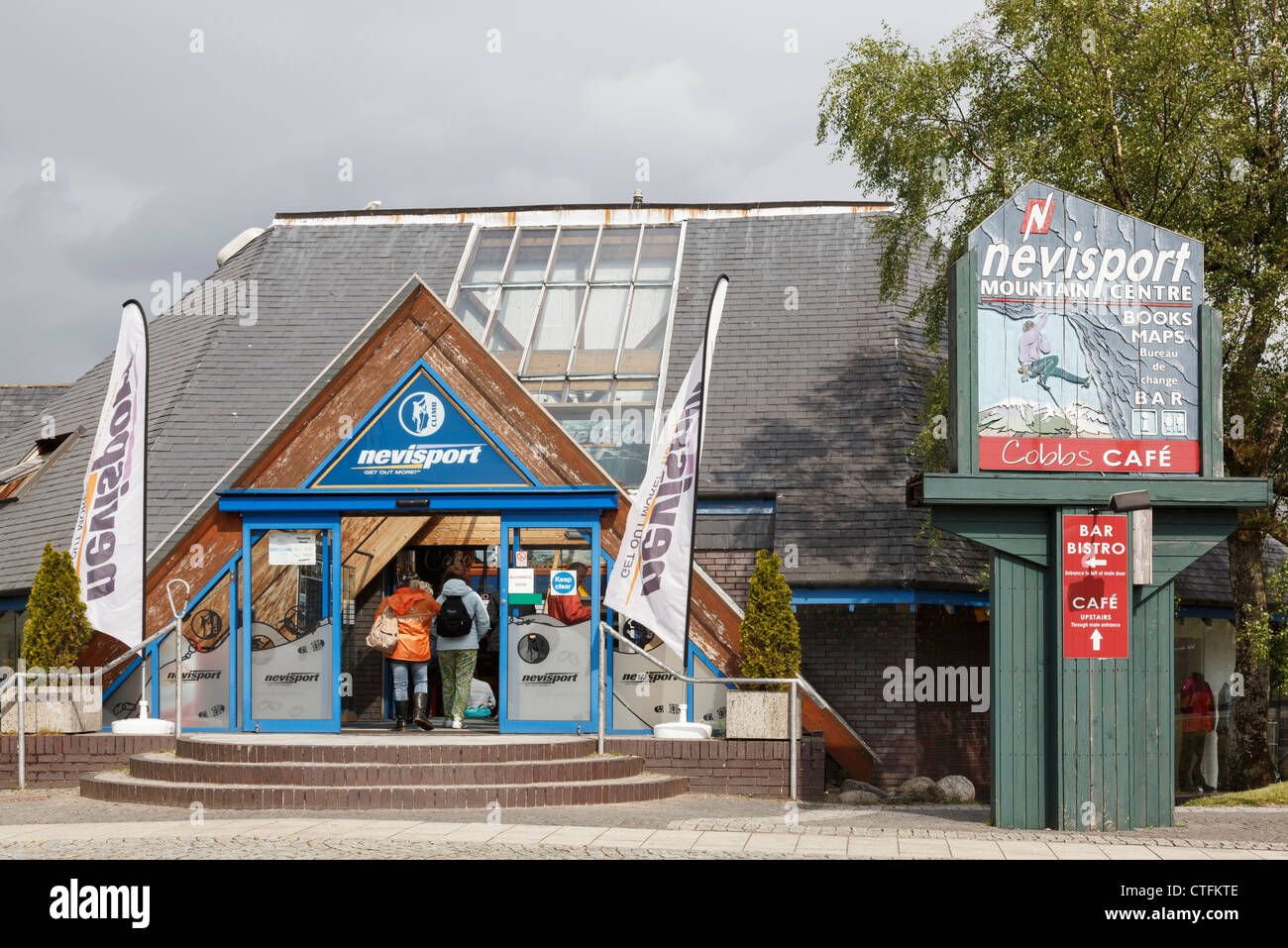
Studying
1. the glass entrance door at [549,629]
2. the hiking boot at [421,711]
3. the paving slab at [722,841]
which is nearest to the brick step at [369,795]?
the glass entrance door at [549,629]

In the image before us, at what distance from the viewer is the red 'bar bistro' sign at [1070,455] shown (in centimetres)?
1137

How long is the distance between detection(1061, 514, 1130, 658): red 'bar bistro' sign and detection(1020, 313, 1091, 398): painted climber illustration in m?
1.20

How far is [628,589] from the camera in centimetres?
1373

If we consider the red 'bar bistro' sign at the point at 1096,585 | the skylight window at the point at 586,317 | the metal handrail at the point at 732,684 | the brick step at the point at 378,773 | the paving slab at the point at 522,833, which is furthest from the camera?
the skylight window at the point at 586,317

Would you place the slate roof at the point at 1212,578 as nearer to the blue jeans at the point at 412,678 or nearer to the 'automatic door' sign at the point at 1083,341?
the 'automatic door' sign at the point at 1083,341

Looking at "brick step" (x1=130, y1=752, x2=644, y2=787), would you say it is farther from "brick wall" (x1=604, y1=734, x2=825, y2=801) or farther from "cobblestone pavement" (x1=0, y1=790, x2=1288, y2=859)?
"brick wall" (x1=604, y1=734, x2=825, y2=801)

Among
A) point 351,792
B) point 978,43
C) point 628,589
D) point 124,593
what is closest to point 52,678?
point 124,593

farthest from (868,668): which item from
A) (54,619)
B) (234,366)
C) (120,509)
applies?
(234,366)

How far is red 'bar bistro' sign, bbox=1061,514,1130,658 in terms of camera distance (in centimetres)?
1115

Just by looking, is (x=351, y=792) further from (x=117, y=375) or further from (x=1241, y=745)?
(x=1241, y=745)

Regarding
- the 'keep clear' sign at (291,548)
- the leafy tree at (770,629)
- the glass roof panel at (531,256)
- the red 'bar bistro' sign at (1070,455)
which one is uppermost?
the glass roof panel at (531,256)

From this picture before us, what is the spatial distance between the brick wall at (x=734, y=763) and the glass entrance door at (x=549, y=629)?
2.70 ft

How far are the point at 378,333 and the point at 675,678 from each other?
492 centimetres

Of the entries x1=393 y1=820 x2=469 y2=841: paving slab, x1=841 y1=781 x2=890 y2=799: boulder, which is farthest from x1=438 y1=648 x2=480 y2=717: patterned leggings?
x1=841 y1=781 x2=890 y2=799: boulder
